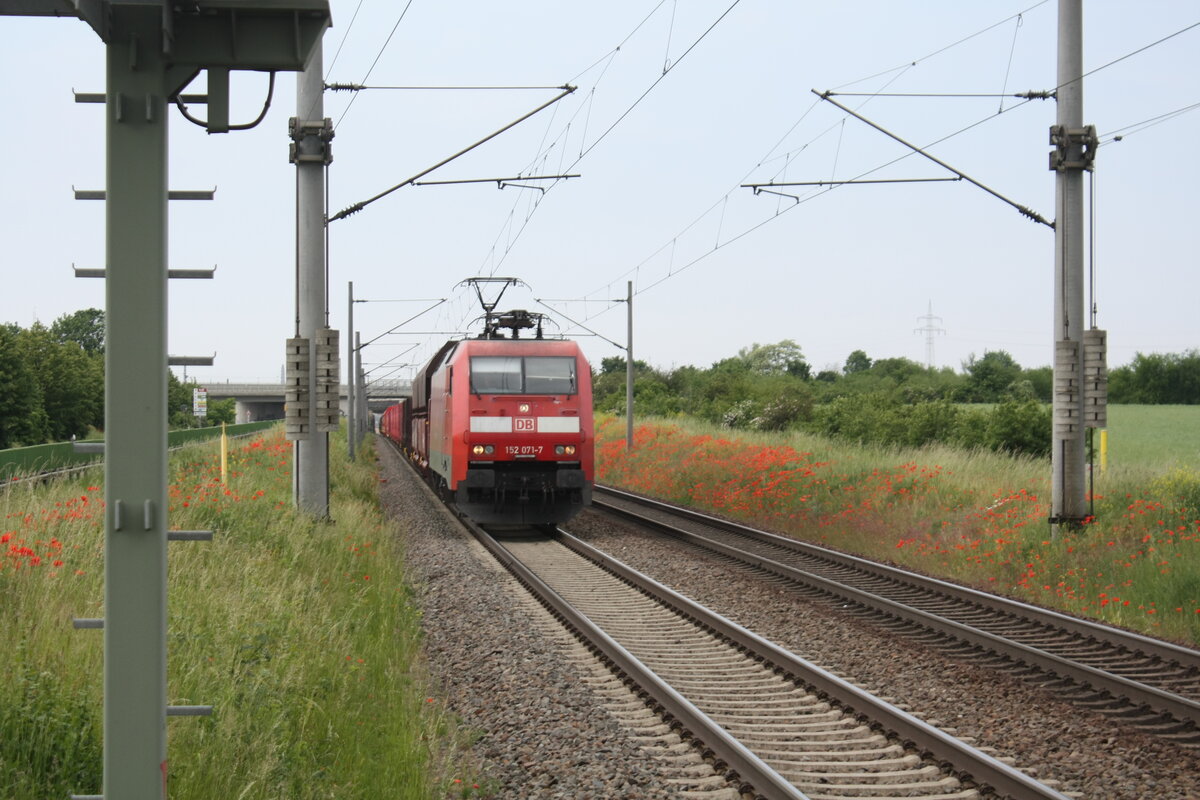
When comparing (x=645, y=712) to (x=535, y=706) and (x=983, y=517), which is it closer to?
(x=535, y=706)

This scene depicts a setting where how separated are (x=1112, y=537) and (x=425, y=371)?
16.2m

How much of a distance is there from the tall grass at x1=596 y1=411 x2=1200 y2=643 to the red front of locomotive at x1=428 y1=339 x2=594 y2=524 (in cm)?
421

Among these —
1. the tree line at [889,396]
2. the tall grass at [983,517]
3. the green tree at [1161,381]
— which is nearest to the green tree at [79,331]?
the tree line at [889,396]

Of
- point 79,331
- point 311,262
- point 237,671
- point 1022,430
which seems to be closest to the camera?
point 237,671

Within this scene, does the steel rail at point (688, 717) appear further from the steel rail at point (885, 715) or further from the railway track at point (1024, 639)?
the railway track at point (1024, 639)

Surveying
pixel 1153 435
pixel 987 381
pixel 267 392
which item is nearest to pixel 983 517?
pixel 1153 435

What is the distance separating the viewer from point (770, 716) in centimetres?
721

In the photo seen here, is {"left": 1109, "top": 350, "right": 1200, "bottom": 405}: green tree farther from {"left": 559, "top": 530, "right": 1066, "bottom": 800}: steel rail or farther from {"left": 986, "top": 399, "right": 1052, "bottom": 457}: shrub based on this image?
{"left": 559, "top": 530, "right": 1066, "bottom": 800}: steel rail

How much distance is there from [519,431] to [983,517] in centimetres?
719

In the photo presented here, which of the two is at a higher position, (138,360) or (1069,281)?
(1069,281)

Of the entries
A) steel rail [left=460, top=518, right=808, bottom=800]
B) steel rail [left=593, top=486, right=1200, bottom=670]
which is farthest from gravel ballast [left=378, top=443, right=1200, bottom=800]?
steel rail [left=593, top=486, right=1200, bottom=670]

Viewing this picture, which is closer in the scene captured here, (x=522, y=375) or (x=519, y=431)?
(x=519, y=431)

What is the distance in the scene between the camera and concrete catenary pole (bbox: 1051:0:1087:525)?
1375 cm

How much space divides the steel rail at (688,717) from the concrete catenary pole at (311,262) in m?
4.39
